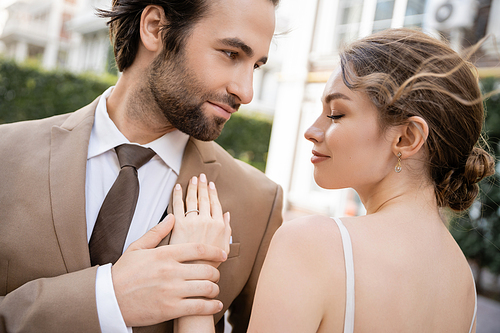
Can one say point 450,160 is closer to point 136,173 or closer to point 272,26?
point 272,26

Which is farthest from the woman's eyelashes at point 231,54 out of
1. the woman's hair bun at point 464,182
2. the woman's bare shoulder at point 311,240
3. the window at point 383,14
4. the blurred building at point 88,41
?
the blurred building at point 88,41

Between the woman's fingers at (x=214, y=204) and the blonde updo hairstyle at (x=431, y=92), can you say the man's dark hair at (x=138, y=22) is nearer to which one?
the woman's fingers at (x=214, y=204)

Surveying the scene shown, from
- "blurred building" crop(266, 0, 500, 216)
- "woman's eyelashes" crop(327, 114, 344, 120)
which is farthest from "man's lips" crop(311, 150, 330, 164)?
"blurred building" crop(266, 0, 500, 216)

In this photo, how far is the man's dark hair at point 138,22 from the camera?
1827 mm

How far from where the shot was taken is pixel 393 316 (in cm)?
115

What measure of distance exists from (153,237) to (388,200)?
90 centimetres

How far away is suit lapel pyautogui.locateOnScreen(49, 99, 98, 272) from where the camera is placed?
147 centimetres

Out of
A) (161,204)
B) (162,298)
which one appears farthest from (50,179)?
(162,298)

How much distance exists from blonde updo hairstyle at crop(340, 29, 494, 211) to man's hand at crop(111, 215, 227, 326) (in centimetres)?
85

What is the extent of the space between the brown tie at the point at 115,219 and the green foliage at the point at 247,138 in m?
11.1

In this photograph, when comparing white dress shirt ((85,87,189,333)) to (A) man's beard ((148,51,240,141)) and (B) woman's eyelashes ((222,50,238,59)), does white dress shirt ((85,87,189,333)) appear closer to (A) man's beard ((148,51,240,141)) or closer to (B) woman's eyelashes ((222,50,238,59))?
(A) man's beard ((148,51,240,141))

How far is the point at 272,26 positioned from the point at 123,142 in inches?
35.6

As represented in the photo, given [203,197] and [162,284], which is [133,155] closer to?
[203,197]

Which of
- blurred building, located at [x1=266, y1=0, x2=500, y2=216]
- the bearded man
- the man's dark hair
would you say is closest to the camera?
the bearded man
